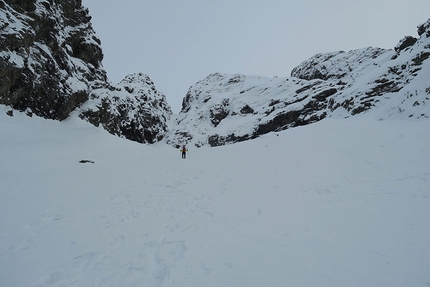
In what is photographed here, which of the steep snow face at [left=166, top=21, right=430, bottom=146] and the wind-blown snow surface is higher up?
the steep snow face at [left=166, top=21, right=430, bottom=146]

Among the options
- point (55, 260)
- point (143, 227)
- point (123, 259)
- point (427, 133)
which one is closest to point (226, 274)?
point (123, 259)

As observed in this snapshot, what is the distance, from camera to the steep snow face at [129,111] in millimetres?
38237

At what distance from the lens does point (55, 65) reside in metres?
30.1

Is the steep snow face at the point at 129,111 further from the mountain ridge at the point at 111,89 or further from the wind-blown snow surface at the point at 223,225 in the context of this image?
the wind-blown snow surface at the point at 223,225

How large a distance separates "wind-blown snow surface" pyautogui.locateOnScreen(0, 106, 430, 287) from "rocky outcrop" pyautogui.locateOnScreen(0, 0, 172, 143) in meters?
18.1

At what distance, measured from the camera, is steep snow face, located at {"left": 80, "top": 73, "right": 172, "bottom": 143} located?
38.2 metres

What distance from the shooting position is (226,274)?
405 centimetres

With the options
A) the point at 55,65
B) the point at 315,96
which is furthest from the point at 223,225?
the point at 315,96

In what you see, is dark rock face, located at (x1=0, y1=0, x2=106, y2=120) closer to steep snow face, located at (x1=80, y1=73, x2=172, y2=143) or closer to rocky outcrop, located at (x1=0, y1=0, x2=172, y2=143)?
rocky outcrop, located at (x1=0, y1=0, x2=172, y2=143)

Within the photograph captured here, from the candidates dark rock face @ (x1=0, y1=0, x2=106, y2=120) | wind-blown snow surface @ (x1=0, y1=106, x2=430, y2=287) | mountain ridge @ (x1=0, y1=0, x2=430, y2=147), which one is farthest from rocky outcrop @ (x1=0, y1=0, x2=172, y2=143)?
wind-blown snow surface @ (x1=0, y1=106, x2=430, y2=287)

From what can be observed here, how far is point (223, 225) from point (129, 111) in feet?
176

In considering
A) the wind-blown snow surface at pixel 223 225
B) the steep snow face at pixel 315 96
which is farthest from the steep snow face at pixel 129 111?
the wind-blown snow surface at pixel 223 225

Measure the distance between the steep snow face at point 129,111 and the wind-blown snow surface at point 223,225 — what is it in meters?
28.2

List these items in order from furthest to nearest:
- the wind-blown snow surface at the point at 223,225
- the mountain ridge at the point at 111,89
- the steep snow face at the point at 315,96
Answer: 1. the steep snow face at the point at 315,96
2. the mountain ridge at the point at 111,89
3. the wind-blown snow surface at the point at 223,225
